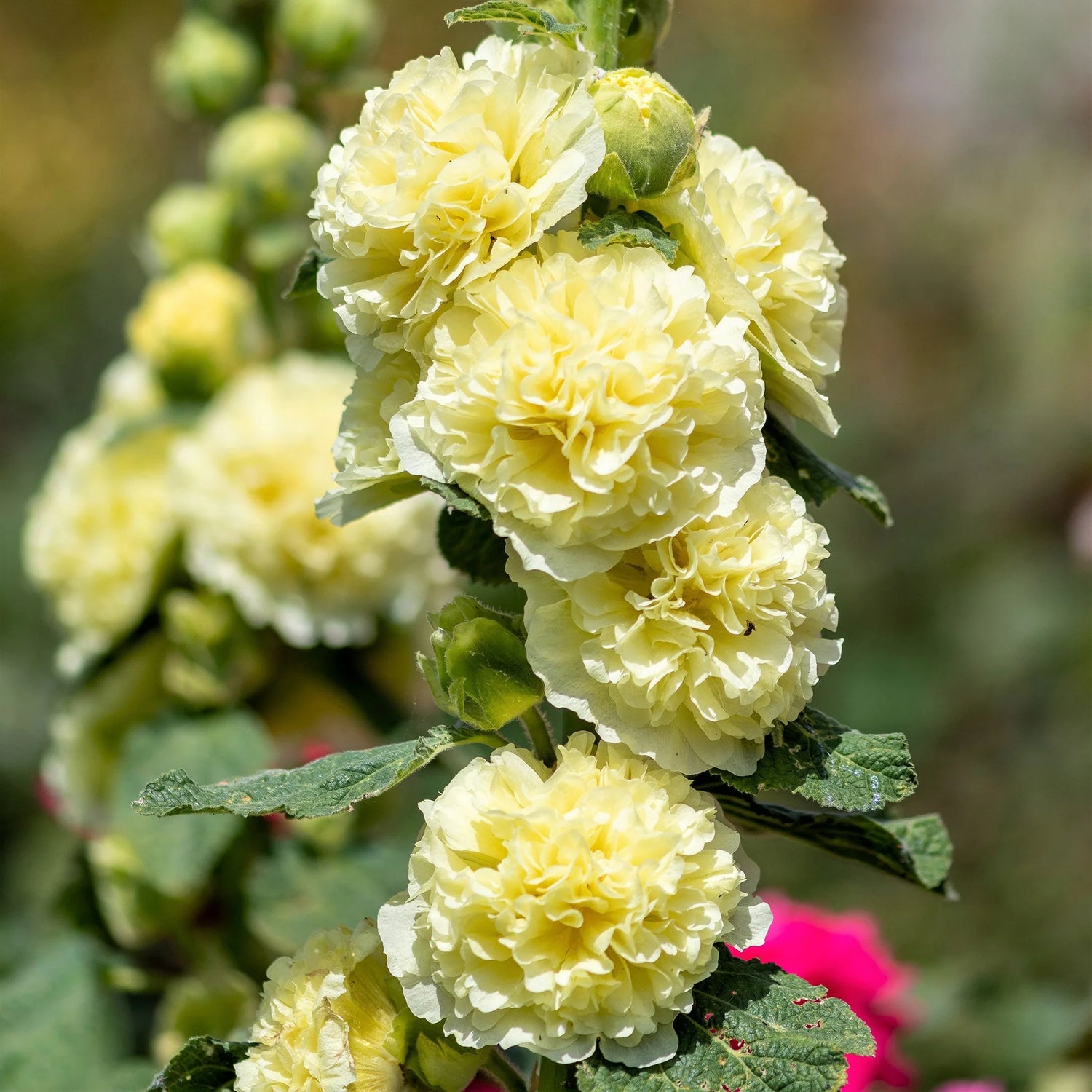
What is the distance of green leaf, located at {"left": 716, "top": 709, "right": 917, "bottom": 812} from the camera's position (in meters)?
0.59

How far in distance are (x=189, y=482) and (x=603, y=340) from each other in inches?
31.0

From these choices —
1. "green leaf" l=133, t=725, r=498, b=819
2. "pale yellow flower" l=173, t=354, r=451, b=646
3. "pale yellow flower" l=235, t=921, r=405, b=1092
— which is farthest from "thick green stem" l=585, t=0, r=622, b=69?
"pale yellow flower" l=173, t=354, r=451, b=646

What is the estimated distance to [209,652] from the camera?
4.08 ft

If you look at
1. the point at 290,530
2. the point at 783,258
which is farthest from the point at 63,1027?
the point at 783,258

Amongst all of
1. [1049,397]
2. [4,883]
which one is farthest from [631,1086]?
[1049,397]

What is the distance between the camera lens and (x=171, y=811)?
0.57 metres

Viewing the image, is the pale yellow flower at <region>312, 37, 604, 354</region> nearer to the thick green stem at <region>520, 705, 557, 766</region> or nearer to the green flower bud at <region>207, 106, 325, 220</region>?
the thick green stem at <region>520, 705, 557, 766</region>

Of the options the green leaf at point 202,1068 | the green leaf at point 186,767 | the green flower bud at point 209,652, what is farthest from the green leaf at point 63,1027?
the green leaf at point 202,1068

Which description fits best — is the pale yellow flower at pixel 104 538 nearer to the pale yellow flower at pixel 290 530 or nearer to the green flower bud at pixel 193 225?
the pale yellow flower at pixel 290 530

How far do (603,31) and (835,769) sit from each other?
387 mm

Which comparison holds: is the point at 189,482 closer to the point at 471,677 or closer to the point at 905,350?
the point at 471,677

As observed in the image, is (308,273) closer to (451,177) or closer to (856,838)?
(451,177)

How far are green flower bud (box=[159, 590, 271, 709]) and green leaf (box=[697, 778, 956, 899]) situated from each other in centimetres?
67

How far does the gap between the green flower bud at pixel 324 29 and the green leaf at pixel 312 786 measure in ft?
3.00
